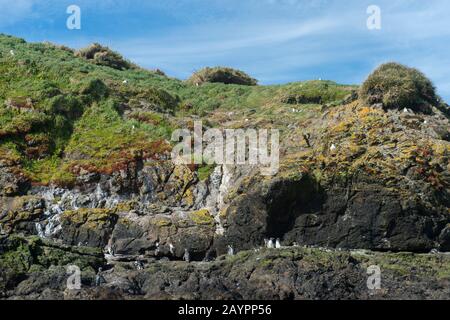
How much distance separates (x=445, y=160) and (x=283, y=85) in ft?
58.4

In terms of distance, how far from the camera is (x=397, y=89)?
28.4 meters

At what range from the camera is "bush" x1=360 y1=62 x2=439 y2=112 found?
2834 centimetres

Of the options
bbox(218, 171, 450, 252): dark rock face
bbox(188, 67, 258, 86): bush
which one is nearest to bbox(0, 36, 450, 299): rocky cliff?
bbox(218, 171, 450, 252): dark rock face

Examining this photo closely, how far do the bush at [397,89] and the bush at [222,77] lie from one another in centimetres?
1703

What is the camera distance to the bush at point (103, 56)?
44397mm

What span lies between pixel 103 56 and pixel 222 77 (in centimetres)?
784

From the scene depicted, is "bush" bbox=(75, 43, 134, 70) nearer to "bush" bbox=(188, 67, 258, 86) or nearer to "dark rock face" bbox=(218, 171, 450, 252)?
"bush" bbox=(188, 67, 258, 86)

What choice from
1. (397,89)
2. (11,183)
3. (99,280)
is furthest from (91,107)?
(99,280)

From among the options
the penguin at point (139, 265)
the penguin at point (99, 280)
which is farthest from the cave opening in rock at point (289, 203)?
the penguin at point (99, 280)

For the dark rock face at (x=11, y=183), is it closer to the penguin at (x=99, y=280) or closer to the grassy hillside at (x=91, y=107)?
the grassy hillside at (x=91, y=107)

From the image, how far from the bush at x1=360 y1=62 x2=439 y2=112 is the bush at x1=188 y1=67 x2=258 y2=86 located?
17.0m

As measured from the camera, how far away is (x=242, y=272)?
65.0ft

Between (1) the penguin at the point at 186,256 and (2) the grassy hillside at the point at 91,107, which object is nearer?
(1) the penguin at the point at 186,256
